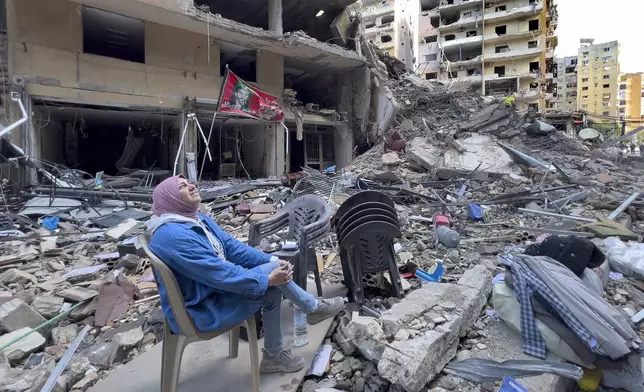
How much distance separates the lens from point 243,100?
1069 cm

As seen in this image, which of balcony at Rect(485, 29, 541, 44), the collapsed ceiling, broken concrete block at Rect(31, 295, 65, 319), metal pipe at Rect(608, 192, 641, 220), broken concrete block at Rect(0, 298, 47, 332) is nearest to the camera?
broken concrete block at Rect(0, 298, 47, 332)

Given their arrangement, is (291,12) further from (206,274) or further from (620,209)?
(206,274)

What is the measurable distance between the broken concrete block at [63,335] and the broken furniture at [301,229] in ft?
6.13

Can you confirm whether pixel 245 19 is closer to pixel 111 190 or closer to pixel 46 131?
pixel 46 131

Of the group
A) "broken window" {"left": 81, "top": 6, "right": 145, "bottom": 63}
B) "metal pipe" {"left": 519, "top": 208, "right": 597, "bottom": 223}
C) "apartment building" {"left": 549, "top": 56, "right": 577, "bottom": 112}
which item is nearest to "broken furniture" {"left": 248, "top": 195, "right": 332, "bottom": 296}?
"metal pipe" {"left": 519, "top": 208, "right": 597, "bottom": 223}

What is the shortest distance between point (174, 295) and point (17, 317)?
2.51 metres

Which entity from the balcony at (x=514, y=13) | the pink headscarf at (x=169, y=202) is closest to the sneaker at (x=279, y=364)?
the pink headscarf at (x=169, y=202)

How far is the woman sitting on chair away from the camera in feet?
5.79

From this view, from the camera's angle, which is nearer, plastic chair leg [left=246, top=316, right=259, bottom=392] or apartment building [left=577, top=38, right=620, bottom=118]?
plastic chair leg [left=246, top=316, right=259, bottom=392]

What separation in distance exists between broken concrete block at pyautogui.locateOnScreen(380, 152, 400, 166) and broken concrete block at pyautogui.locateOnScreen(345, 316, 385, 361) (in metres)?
9.52

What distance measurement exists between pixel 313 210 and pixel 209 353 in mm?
1606

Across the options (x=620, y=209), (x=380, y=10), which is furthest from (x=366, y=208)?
(x=380, y=10)

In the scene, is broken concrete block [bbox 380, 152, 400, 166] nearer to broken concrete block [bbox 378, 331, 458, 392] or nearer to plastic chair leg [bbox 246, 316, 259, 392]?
broken concrete block [bbox 378, 331, 458, 392]

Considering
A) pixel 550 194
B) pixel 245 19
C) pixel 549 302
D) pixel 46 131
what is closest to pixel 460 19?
pixel 245 19
